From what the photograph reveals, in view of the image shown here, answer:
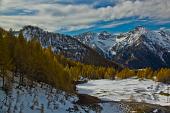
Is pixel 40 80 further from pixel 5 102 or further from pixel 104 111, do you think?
pixel 5 102

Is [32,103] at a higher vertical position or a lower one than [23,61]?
lower

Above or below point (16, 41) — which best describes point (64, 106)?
below

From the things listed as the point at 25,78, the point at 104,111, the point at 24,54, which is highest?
the point at 24,54

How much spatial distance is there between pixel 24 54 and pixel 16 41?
3600mm

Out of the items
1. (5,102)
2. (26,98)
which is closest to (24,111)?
(5,102)

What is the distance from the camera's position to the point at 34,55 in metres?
90.9

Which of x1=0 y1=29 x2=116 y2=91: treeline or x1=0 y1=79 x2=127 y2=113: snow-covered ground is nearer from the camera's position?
x1=0 y1=79 x2=127 y2=113: snow-covered ground

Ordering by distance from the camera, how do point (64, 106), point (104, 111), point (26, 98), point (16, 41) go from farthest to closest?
point (16, 41) → point (104, 111) → point (64, 106) → point (26, 98)

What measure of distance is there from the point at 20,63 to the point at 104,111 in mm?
20125

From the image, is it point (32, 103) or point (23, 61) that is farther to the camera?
point (23, 61)

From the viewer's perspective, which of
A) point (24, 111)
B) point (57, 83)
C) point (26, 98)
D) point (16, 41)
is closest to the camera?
point (24, 111)

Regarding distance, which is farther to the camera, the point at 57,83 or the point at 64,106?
the point at 57,83

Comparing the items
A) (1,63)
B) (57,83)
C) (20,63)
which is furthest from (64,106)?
(57,83)

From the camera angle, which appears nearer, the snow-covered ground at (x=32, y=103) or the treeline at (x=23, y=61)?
the snow-covered ground at (x=32, y=103)
